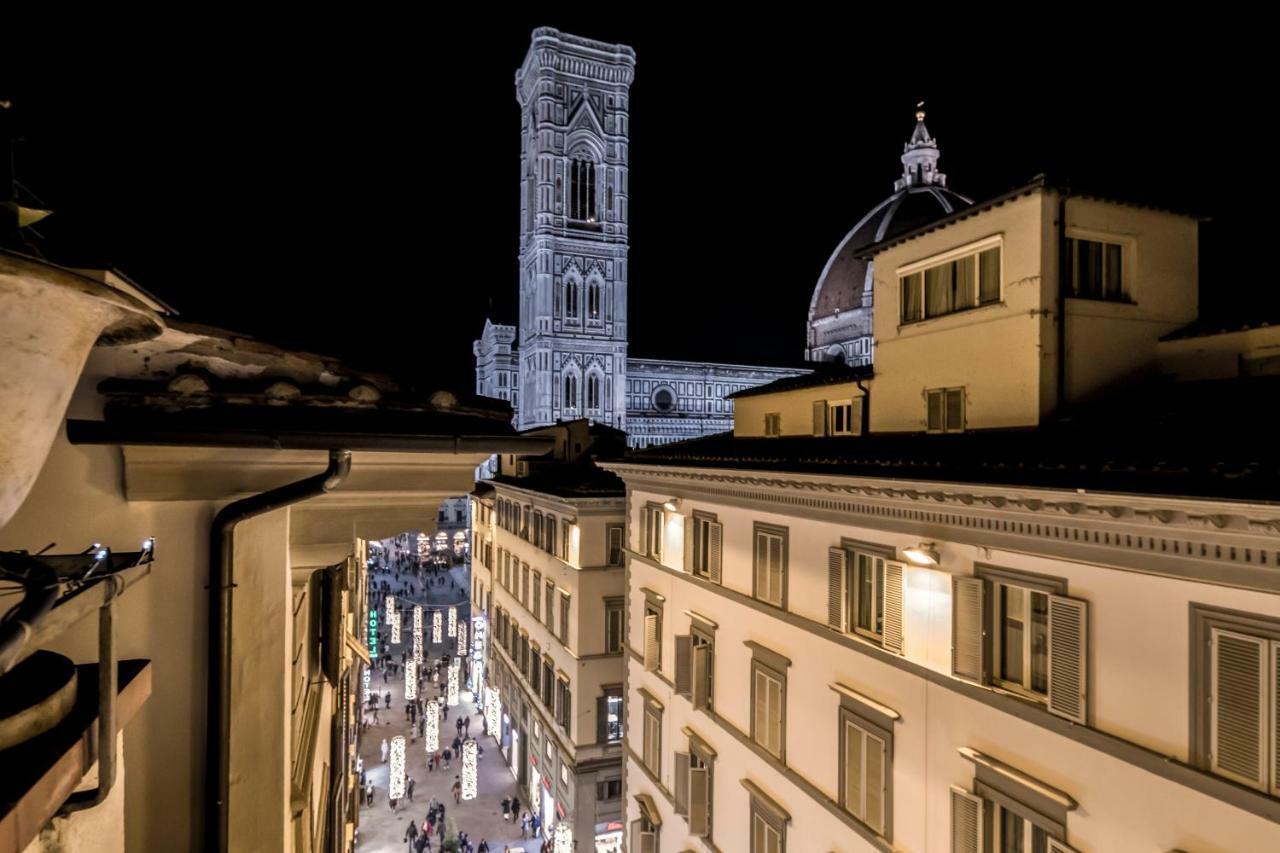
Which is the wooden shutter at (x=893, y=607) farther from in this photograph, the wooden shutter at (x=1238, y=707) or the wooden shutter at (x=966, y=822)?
the wooden shutter at (x=1238, y=707)

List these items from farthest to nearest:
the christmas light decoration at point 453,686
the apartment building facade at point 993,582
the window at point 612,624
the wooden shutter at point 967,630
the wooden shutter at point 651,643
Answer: the christmas light decoration at point 453,686, the window at point 612,624, the wooden shutter at point 651,643, the wooden shutter at point 967,630, the apartment building facade at point 993,582

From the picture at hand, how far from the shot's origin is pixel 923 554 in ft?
33.7

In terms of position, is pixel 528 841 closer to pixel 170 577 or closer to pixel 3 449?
pixel 170 577

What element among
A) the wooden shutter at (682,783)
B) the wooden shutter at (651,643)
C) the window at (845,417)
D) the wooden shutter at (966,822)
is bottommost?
the wooden shutter at (682,783)

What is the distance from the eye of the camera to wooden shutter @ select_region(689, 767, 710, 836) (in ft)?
53.8

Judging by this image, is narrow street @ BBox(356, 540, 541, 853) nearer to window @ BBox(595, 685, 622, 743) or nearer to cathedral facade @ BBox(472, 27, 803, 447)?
window @ BBox(595, 685, 622, 743)

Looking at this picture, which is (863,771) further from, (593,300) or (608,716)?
(593,300)

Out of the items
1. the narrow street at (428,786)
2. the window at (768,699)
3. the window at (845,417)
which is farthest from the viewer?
the narrow street at (428,786)

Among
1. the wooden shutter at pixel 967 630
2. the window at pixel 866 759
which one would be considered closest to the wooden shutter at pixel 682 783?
the window at pixel 866 759

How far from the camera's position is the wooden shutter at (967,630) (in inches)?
374

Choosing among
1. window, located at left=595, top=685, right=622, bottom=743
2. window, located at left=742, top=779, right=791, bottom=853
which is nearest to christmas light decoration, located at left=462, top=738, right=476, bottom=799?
window, located at left=595, top=685, right=622, bottom=743

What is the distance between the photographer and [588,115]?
87688 mm

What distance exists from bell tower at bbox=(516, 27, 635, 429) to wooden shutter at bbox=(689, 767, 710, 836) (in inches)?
2739

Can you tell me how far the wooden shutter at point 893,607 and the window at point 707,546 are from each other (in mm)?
5493
